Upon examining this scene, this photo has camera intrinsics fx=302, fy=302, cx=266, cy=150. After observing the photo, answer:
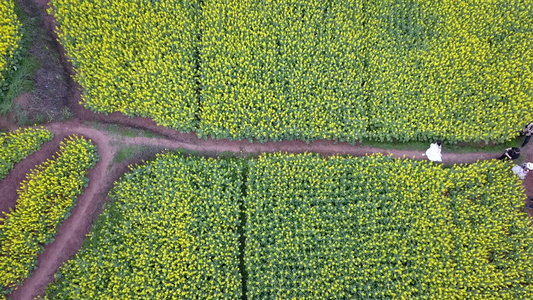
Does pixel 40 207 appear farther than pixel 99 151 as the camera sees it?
No

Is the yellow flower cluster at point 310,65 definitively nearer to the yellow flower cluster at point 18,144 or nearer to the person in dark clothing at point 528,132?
the person in dark clothing at point 528,132

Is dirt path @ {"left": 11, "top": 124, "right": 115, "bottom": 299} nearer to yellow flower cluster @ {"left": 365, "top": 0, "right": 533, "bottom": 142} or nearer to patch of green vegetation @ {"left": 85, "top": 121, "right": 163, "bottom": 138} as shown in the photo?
patch of green vegetation @ {"left": 85, "top": 121, "right": 163, "bottom": 138}

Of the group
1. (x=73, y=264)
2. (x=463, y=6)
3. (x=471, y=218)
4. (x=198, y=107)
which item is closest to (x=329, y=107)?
(x=198, y=107)

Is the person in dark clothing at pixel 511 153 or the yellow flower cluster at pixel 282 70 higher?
the yellow flower cluster at pixel 282 70

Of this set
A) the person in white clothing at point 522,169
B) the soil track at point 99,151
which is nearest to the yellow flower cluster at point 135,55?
the soil track at point 99,151

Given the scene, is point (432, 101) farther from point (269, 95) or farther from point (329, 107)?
point (269, 95)

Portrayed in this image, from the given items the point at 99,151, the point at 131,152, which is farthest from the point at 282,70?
the point at 99,151

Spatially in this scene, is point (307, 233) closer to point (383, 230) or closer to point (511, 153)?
point (383, 230)

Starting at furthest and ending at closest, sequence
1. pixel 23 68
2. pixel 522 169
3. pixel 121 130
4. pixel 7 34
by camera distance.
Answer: pixel 121 130, pixel 23 68, pixel 7 34, pixel 522 169
